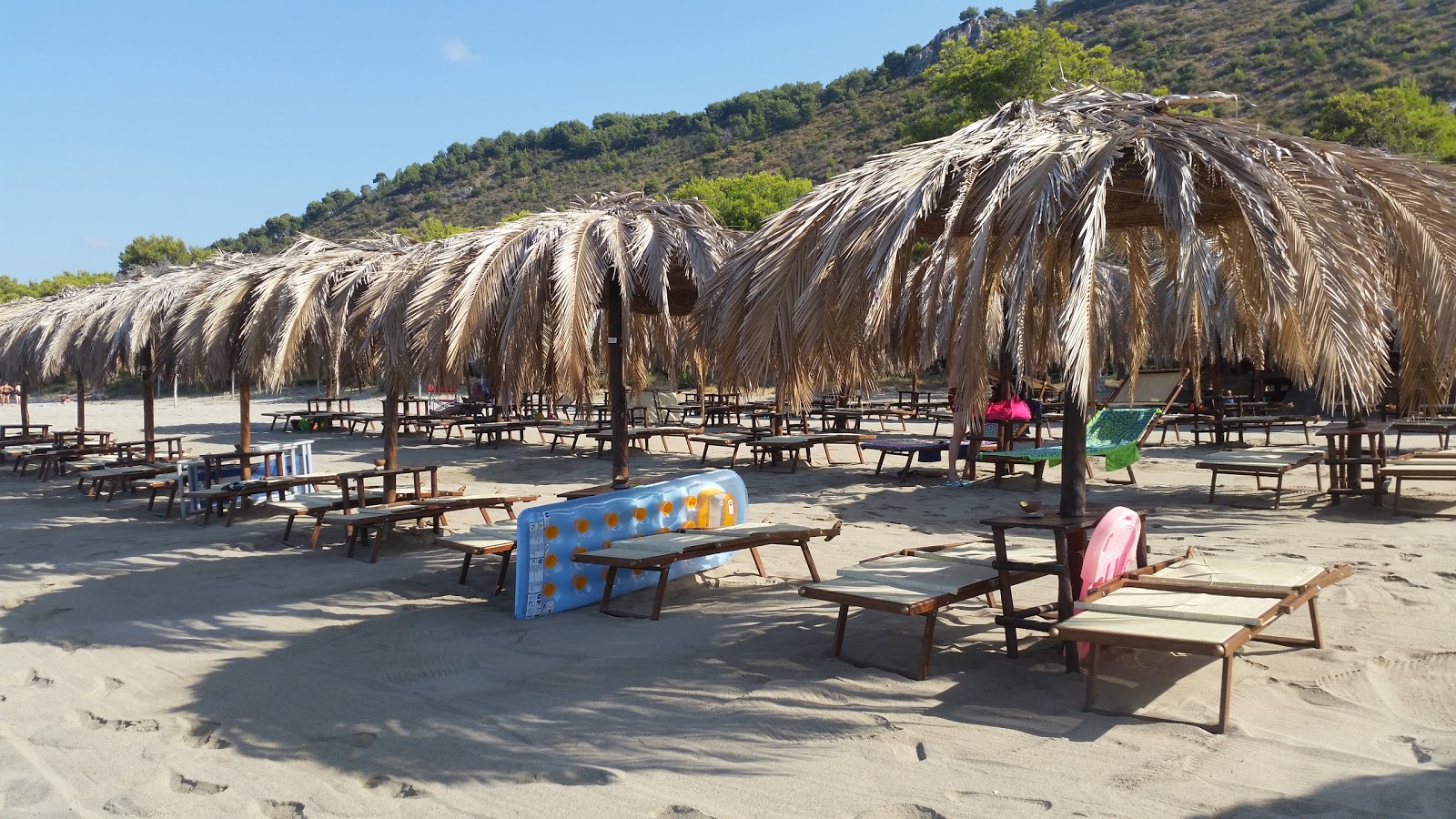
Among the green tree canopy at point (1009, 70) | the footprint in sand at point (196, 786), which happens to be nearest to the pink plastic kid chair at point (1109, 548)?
the footprint in sand at point (196, 786)

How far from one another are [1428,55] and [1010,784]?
5421 cm

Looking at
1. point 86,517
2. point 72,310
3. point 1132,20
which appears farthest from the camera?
point 1132,20

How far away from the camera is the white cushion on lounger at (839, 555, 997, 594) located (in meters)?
4.25

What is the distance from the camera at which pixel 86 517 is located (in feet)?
35.0

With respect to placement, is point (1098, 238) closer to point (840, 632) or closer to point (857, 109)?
point (840, 632)

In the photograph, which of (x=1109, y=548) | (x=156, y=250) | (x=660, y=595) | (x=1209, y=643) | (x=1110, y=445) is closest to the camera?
(x=1209, y=643)

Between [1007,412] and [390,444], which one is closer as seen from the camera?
[390,444]

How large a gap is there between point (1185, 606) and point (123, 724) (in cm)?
445

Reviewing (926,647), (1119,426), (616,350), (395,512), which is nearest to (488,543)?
(395,512)

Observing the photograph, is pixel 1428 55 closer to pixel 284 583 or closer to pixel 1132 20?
pixel 1132 20

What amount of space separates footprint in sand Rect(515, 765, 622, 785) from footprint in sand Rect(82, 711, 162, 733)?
185 cm

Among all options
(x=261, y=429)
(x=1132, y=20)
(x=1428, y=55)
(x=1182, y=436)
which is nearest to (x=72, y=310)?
(x=261, y=429)

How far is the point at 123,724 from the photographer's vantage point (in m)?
4.11

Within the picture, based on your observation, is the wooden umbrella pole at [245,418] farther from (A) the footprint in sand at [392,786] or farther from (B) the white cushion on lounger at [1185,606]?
(B) the white cushion on lounger at [1185,606]
